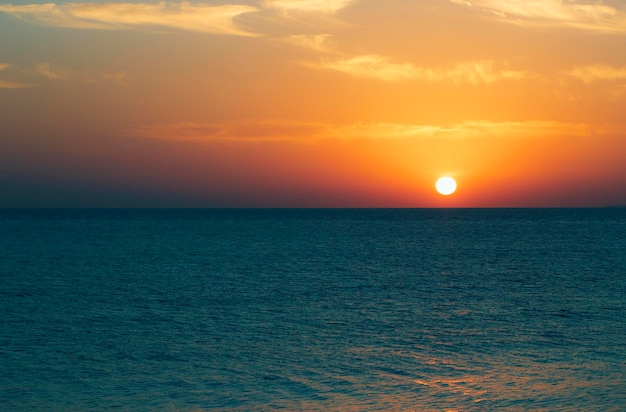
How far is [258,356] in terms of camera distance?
1083 inches

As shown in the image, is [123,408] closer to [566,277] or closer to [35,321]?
[35,321]

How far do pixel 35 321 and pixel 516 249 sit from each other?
242 ft

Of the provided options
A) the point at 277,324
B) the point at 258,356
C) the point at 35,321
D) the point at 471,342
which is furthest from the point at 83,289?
the point at 471,342

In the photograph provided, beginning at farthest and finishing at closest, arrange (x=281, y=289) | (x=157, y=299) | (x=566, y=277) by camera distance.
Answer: (x=566, y=277)
(x=281, y=289)
(x=157, y=299)

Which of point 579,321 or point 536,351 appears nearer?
point 536,351

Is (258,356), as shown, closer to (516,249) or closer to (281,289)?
(281,289)

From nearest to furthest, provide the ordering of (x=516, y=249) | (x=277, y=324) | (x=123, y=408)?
(x=123, y=408) → (x=277, y=324) → (x=516, y=249)

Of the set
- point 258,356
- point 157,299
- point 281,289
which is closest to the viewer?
point 258,356

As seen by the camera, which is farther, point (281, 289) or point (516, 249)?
point (516, 249)

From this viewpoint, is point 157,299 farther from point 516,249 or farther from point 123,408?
point 516,249

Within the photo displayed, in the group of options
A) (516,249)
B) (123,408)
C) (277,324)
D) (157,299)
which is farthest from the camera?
(516,249)

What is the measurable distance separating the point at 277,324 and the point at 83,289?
22166 mm

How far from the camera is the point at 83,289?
167 feet

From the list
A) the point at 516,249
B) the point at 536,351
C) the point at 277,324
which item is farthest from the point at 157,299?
the point at 516,249
